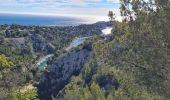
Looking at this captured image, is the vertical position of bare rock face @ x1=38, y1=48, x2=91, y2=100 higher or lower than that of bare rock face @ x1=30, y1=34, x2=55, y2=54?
higher

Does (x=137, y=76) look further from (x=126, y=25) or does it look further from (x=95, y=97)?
(x=95, y=97)

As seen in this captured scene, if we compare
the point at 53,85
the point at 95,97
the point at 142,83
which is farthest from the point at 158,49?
the point at 53,85

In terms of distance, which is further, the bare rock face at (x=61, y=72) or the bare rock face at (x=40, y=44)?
the bare rock face at (x=40, y=44)

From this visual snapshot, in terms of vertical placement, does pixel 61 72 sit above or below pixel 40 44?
above

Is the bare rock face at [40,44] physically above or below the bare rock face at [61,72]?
below

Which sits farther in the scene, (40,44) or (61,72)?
(40,44)

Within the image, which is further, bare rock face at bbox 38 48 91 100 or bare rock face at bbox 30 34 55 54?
bare rock face at bbox 30 34 55 54

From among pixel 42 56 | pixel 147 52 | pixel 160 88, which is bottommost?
pixel 42 56

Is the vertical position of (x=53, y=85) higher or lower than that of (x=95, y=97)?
lower
